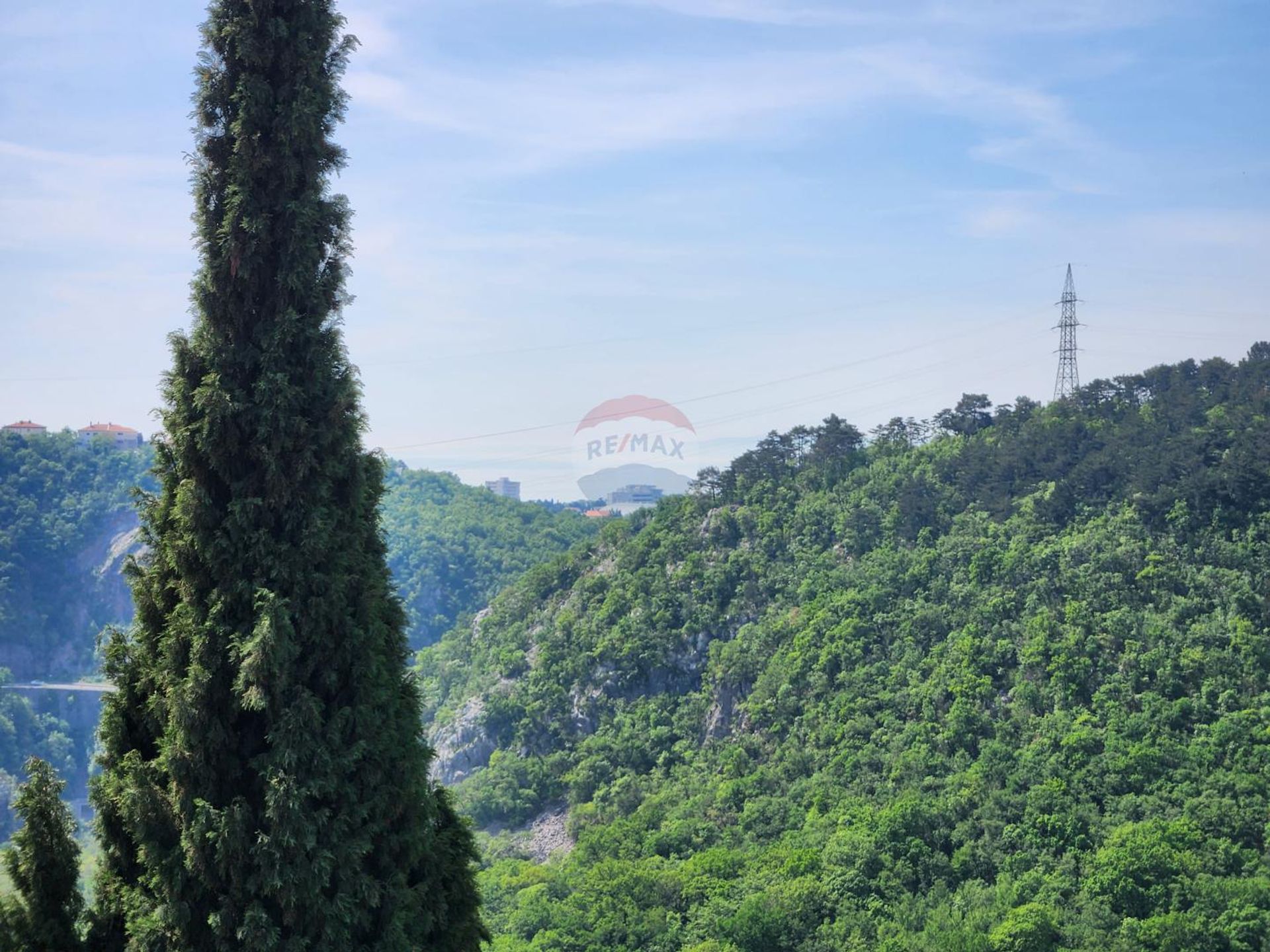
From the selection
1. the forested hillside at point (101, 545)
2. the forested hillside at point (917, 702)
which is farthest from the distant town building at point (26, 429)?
the forested hillside at point (917, 702)

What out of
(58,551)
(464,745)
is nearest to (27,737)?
(58,551)

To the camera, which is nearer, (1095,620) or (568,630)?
(1095,620)

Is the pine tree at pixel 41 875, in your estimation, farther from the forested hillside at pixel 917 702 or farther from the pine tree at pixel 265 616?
the forested hillside at pixel 917 702

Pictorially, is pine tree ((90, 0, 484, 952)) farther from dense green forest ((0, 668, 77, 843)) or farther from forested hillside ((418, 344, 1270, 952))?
dense green forest ((0, 668, 77, 843))

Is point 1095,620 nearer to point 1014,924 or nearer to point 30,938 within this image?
point 1014,924

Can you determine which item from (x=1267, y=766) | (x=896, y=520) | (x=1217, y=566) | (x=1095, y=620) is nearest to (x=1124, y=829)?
(x=1267, y=766)

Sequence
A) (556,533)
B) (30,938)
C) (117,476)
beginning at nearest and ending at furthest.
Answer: (30,938), (556,533), (117,476)
